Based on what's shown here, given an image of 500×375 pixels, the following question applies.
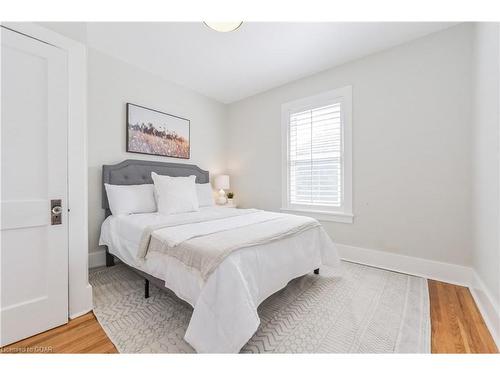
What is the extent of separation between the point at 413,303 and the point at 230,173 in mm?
3294

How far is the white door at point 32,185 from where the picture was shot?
134cm

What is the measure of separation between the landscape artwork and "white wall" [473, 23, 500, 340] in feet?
11.4

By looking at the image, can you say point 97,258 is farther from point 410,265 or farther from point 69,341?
point 410,265

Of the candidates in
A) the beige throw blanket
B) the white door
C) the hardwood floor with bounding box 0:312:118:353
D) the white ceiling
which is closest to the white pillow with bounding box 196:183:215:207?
the beige throw blanket

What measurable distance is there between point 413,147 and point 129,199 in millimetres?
3274

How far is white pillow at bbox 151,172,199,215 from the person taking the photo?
8.54ft

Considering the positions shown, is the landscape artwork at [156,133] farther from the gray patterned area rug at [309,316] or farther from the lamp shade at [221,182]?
the gray patterned area rug at [309,316]

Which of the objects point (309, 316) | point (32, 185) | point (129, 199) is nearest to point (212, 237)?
point (309, 316)

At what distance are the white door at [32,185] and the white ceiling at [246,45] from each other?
1108 mm

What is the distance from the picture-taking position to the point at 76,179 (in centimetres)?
161

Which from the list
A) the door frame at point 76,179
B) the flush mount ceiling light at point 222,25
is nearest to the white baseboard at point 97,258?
the door frame at point 76,179

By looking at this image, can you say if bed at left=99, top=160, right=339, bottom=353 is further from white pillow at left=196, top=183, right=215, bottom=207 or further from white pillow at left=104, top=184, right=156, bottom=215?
white pillow at left=196, top=183, right=215, bottom=207
